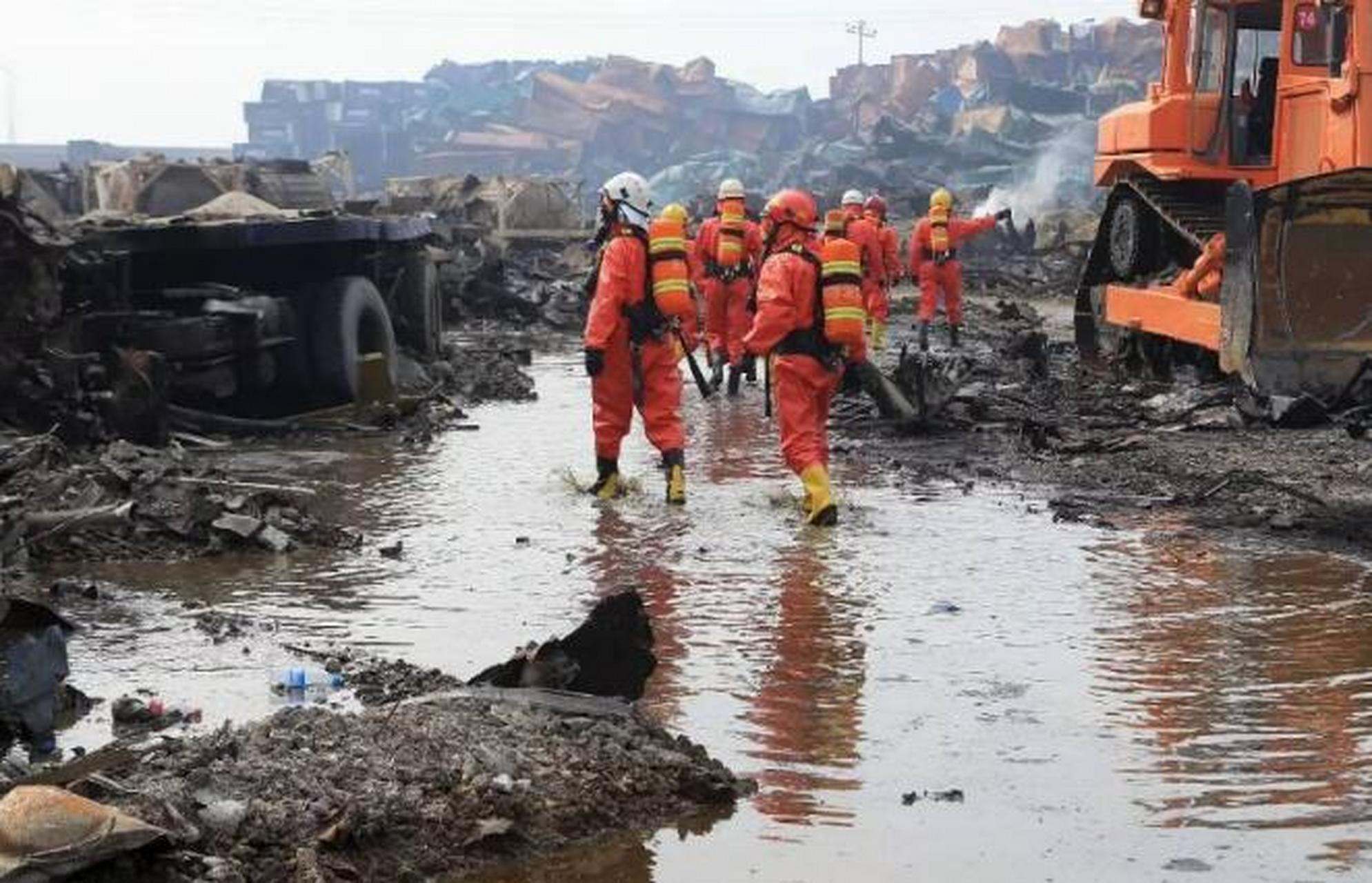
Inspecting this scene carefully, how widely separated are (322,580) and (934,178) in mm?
48091

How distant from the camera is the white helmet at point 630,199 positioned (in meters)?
11.4

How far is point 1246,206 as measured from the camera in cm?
1391

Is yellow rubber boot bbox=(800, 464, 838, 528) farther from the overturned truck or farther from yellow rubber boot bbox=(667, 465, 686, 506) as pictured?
the overturned truck

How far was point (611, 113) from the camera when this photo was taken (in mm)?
77875

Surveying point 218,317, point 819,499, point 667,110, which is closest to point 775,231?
point 819,499

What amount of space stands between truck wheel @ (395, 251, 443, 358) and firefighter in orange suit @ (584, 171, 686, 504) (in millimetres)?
6696

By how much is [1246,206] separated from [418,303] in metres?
7.41

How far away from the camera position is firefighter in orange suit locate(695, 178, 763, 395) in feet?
59.7

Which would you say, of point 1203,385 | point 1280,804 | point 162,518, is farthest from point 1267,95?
point 1280,804

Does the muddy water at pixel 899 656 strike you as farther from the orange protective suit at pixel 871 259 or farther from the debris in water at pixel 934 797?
the orange protective suit at pixel 871 259

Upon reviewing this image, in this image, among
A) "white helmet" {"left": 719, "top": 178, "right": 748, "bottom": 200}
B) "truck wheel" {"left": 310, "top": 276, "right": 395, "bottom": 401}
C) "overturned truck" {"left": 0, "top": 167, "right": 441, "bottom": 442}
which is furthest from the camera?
"white helmet" {"left": 719, "top": 178, "right": 748, "bottom": 200}

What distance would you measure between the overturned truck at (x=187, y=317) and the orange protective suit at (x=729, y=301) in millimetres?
2991

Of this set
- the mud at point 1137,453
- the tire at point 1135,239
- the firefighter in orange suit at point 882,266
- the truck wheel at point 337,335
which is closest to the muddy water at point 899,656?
the mud at point 1137,453

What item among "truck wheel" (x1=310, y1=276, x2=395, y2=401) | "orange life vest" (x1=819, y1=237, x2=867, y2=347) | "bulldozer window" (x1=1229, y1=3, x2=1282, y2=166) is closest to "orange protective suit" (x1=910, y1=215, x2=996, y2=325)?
"bulldozer window" (x1=1229, y1=3, x2=1282, y2=166)
